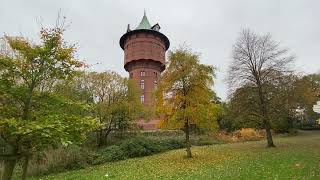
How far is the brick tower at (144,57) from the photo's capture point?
62875mm

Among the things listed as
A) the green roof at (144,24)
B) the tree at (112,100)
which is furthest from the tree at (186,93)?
the green roof at (144,24)

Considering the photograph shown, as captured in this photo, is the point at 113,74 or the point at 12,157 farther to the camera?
the point at 113,74

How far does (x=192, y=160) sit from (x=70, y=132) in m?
17.8

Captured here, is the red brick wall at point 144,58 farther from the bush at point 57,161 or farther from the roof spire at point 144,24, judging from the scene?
the bush at point 57,161

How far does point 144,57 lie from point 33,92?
51223 millimetres

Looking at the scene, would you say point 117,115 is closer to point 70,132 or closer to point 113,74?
point 113,74

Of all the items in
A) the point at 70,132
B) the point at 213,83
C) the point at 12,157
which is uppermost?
the point at 213,83

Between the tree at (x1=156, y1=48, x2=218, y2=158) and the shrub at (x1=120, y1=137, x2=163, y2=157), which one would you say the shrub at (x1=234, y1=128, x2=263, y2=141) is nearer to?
the shrub at (x1=120, y1=137, x2=163, y2=157)

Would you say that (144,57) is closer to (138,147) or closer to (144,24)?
(144,24)

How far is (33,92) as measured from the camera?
1148 centimetres

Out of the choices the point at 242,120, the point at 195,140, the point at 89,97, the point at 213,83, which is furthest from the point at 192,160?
the point at 89,97

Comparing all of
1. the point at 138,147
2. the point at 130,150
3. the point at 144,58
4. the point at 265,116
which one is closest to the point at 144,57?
the point at 144,58

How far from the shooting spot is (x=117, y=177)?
21.0m

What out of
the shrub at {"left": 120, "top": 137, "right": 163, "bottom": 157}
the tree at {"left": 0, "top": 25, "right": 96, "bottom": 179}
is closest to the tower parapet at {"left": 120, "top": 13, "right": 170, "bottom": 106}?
the shrub at {"left": 120, "top": 137, "right": 163, "bottom": 157}
